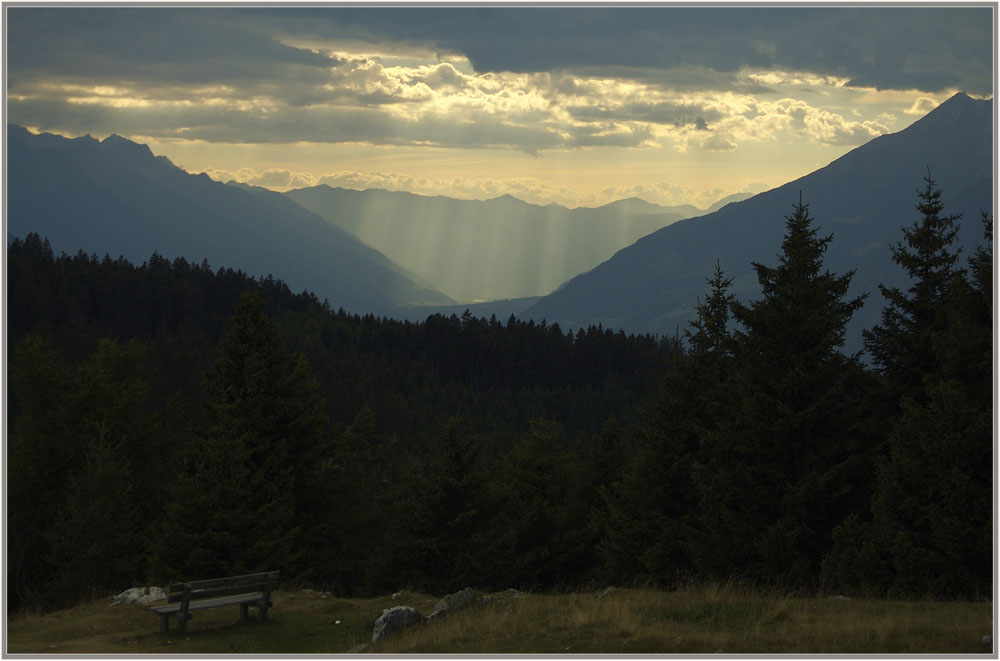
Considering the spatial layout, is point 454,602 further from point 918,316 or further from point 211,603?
point 918,316

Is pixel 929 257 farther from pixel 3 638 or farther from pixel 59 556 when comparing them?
pixel 59 556

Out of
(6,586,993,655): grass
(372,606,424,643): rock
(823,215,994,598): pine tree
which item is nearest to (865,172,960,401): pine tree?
(823,215,994,598): pine tree

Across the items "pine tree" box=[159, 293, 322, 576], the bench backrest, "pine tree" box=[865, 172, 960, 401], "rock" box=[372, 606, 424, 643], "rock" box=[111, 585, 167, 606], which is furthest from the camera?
"pine tree" box=[159, 293, 322, 576]

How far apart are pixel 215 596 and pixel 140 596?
492 cm

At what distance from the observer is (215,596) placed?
16.7 metres

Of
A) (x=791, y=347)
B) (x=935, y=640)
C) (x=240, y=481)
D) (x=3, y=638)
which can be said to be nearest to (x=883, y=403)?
(x=791, y=347)

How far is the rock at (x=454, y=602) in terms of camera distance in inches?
638

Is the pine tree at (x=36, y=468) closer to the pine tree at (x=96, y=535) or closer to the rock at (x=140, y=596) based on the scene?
the pine tree at (x=96, y=535)

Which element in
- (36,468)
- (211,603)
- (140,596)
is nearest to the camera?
(211,603)

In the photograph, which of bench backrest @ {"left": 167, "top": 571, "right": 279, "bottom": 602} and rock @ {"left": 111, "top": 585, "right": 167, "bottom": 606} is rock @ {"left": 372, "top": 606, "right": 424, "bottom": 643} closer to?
bench backrest @ {"left": 167, "top": 571, "right": 279, "bottom": 602}

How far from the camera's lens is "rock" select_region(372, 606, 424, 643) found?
14688mm

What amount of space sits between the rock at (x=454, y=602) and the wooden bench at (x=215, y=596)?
12.1 ft

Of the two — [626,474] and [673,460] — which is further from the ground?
[673,460]

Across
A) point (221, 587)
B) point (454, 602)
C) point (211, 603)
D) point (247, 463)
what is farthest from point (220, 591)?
point (247, 463)
